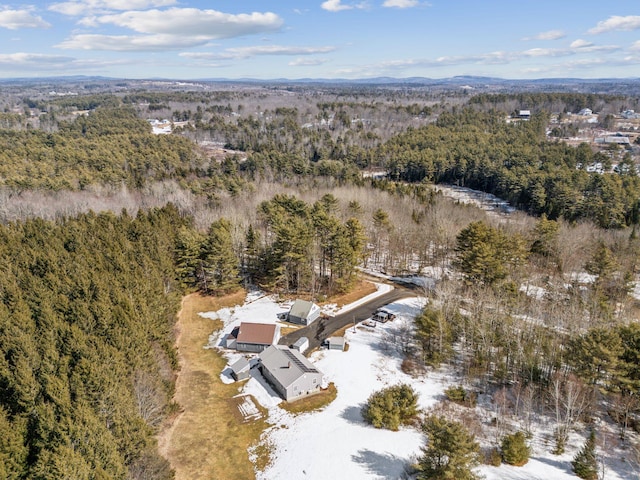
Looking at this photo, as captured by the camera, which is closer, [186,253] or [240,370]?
[240,370]

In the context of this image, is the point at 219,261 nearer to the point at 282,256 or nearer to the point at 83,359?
the point at 282,256

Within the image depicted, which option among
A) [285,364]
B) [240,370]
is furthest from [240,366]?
[285,364]

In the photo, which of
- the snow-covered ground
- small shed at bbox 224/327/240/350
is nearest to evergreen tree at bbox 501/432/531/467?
small shed at bbox 224/327/240/350

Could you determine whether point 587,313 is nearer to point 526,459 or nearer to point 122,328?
point 526,459

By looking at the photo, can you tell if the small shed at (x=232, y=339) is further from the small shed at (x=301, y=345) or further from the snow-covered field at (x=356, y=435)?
the small shed at (x=301, y=345)

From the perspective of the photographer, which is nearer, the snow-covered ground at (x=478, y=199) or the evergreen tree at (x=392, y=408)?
the evergreen tree at (x=392, y=408)

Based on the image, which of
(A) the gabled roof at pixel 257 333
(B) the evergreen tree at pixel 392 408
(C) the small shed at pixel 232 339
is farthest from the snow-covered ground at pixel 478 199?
(B) the evergreen tree at pixel 392 408
